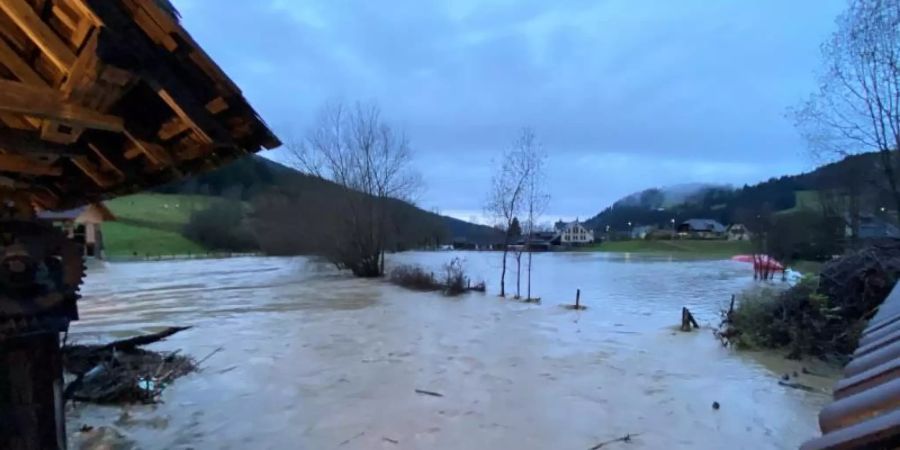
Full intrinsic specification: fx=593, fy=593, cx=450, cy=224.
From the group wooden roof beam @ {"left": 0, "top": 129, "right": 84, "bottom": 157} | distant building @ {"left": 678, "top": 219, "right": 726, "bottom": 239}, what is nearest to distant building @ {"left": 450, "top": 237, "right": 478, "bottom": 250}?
distant building @ {"left": 678, "top": 219, "right": 726, "bottom": 239}

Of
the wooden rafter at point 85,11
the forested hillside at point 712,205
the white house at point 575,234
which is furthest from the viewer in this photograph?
the white house at point 575,234

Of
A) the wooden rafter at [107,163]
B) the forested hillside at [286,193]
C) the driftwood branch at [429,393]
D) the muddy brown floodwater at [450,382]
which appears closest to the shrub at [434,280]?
the muddy brown floodwater at [450,382]

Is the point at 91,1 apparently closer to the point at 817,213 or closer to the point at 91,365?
the point at 91,365

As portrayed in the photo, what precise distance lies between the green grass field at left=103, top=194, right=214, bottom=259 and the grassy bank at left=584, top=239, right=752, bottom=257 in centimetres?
5386

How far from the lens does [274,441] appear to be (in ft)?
21.3

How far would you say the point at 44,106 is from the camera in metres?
2.76

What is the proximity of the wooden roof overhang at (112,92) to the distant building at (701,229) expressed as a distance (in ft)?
324

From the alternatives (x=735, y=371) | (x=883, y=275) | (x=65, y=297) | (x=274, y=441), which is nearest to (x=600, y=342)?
(x=735, y=371)

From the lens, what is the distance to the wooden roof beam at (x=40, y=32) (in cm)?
264

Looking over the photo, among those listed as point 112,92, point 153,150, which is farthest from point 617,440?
point 112,92

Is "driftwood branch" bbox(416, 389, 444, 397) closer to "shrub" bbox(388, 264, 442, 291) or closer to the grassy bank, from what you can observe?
"shrub" bbox(388, 264, 442, 291)

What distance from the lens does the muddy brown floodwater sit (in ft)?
22.1

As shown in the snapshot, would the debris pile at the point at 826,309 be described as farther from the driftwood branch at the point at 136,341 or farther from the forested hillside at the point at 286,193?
the forested hillside at the point at 286,193

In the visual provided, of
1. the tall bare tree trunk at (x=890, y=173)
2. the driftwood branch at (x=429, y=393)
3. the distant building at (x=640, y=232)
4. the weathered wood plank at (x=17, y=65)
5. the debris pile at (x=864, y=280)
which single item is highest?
the distant building at (x=640, y=232)
